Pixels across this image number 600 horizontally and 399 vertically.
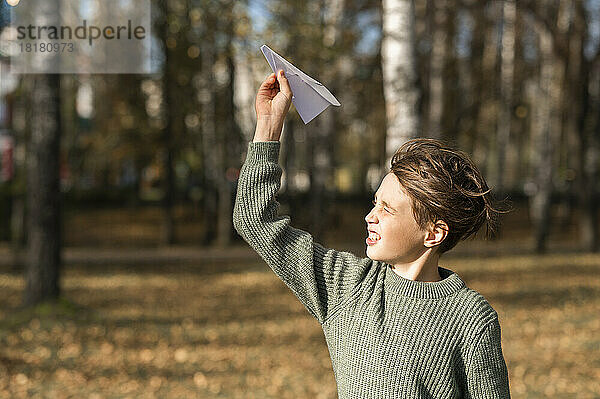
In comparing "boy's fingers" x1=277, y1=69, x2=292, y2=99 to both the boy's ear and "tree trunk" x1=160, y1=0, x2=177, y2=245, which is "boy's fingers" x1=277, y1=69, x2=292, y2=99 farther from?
"tree trunk" x1=160, y1=0, x2=177, y2=245

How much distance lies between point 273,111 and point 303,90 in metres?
0.12

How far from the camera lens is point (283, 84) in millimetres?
2250

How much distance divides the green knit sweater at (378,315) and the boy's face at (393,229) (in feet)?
0.30

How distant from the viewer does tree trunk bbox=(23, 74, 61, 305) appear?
925 centimetres

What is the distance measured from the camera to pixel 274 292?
12.1m

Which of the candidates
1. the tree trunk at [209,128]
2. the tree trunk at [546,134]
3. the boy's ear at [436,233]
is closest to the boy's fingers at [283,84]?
the boy's ear at [436,233]

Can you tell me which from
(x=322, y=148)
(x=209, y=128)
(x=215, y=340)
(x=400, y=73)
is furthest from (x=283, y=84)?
(x=209, y=128)

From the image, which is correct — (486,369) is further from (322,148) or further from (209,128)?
(209,128)

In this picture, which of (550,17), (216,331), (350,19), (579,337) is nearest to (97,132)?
(350,19)

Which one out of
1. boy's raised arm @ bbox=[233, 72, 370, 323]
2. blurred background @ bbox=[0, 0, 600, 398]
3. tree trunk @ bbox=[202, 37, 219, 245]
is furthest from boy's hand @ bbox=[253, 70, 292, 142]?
tree trunk @ bbox=[202, 37, 219, 245]

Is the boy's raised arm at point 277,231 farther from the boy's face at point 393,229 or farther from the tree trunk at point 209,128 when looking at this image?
the tree trunk at point 209,128

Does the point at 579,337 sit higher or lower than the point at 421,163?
lower

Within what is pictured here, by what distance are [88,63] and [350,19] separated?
21.7 feet

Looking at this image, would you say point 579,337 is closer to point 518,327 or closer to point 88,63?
point 518,327
